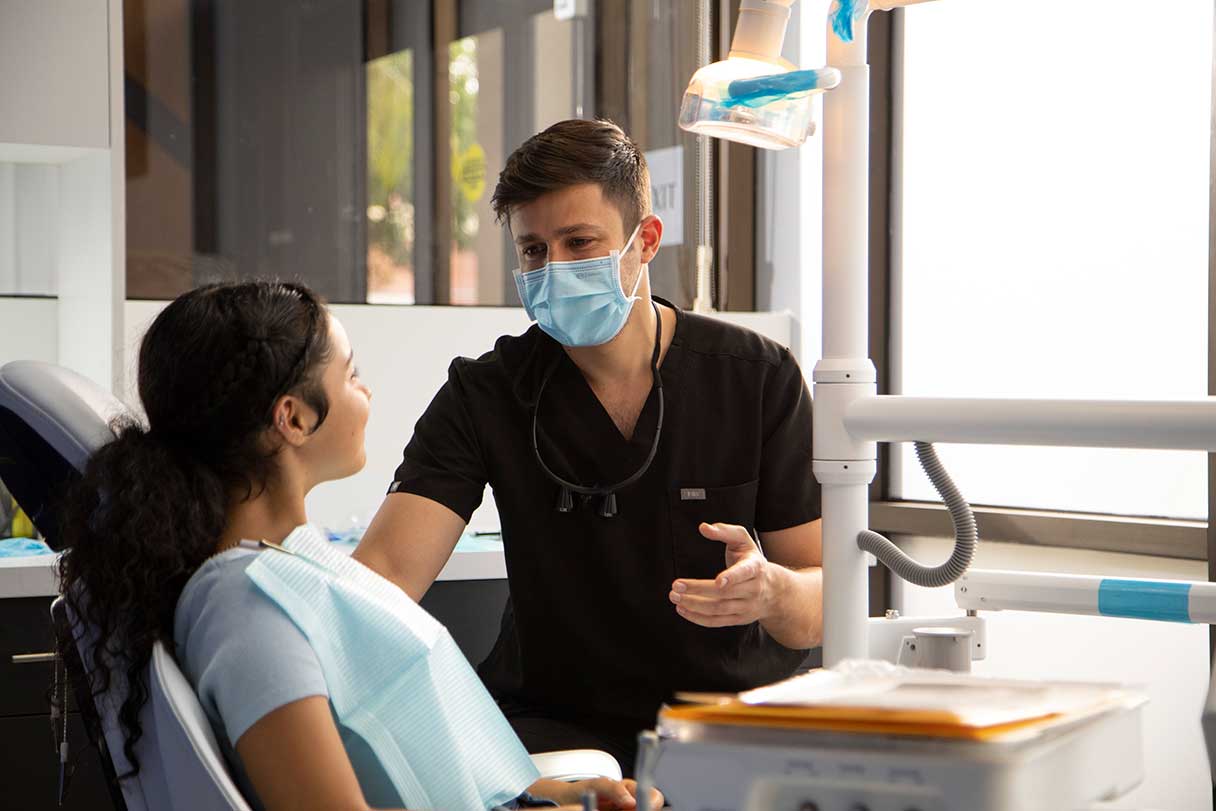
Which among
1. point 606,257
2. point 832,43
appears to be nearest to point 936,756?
point 832,43

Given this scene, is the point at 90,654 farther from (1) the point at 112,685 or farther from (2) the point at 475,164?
(2) the point at 475,164

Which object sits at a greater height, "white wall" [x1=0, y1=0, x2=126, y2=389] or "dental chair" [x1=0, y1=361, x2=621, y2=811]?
"white wall" [x1=0, y1=0, x2=126, y2=389]

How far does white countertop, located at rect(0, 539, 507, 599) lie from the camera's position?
2129mm

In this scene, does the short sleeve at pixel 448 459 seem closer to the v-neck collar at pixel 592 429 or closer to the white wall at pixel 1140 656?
the v-neck collar at pixel 592 429

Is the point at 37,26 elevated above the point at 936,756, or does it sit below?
above

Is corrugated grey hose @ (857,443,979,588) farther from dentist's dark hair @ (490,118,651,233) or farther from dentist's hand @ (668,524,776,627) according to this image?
dentist's dark hair @ (490,118,651,233)

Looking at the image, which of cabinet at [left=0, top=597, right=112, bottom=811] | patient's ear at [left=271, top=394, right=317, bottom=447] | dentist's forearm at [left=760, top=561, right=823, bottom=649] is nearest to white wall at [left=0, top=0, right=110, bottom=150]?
cabinet at [left=0, top=597, right=112, bottom=811]

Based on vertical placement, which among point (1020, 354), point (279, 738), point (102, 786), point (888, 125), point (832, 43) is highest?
point (888, 125)

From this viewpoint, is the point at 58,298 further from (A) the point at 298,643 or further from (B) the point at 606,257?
(A) the point at 298,643

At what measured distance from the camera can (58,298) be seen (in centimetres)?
272

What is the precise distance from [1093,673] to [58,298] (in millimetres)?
2293

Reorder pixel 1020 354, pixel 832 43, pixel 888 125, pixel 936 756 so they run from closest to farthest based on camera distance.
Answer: pixel 936 756
pixel 832 43
pixel 1020 354
pixel 888 125

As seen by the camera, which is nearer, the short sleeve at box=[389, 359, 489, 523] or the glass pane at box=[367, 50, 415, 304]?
the short sleeve at box=[389, 359, 489, 523]

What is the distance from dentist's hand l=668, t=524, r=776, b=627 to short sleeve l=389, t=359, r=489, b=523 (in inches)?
19.0
